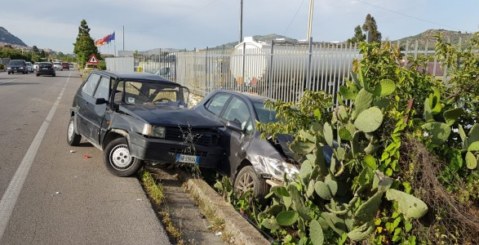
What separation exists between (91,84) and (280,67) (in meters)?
4.90

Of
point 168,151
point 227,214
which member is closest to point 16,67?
point 168,151

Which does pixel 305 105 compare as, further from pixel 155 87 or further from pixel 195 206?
pixel 155 87

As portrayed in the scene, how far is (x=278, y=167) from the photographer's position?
19.4 ft

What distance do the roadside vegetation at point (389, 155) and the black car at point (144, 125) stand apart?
2.61 meters

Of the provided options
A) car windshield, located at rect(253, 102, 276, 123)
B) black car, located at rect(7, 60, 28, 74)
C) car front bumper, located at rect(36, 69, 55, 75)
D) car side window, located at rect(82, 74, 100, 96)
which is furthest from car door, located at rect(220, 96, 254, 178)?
black car, located at rect(7, 60, 28, 74)

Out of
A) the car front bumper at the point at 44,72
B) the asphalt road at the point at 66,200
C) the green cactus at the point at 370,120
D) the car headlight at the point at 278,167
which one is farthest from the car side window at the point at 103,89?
the car front bumper at the point at 44,72

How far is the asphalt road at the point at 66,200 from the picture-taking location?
493 cm

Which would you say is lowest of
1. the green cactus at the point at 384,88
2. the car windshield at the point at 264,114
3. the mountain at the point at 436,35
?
the car windshield at the point at 264,114

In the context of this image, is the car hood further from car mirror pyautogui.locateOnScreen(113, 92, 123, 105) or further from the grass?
the grass

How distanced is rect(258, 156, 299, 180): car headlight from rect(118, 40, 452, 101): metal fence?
6.86ft

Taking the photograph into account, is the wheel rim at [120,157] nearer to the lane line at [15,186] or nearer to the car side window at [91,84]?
the lane line at [15,186]

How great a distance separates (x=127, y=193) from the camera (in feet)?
21.4

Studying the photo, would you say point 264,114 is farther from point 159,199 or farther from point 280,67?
point 280,67

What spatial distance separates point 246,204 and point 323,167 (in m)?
2.00
